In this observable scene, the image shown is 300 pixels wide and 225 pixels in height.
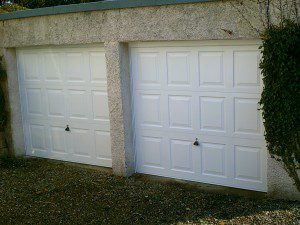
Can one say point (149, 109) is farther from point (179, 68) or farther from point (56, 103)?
point (56, 103)

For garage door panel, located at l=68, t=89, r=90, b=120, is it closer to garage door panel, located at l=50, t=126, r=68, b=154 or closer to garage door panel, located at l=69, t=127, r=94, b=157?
garage door panel, located at l=69, t=127, r=94, b=157

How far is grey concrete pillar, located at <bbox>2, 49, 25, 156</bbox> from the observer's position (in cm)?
870

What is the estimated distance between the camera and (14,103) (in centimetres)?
883

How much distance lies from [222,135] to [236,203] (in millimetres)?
1073

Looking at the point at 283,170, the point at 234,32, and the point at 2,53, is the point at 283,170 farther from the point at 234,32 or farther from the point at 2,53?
the point at 2,53

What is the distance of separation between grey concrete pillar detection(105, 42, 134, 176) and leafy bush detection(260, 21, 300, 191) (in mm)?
2513

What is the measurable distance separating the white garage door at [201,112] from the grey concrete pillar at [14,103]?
9.38 feet

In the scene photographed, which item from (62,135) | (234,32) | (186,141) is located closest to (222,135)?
(186,141)

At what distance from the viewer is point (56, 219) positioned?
6016mm

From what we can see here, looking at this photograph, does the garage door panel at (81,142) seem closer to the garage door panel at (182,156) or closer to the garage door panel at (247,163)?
the garage door panel at (182,156)

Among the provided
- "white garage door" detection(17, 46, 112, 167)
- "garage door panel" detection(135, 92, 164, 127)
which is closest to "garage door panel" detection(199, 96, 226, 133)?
"garage door panel" detection(135, 92, 164, 127)

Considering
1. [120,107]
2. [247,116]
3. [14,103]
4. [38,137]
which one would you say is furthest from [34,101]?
[247,116]

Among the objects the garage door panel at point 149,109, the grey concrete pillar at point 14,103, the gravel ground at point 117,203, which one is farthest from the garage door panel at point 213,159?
the grey concrete pillar at point 14,103

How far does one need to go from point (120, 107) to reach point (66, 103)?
1.48 metres
